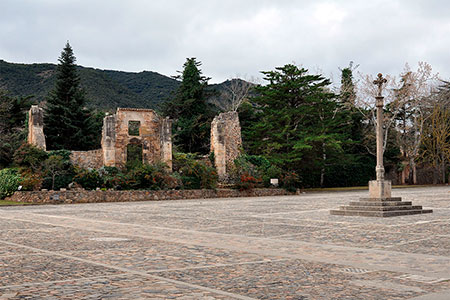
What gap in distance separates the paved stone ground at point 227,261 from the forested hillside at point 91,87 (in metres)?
57.2

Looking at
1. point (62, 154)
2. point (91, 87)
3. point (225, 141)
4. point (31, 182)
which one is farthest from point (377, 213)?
point (91, 87)

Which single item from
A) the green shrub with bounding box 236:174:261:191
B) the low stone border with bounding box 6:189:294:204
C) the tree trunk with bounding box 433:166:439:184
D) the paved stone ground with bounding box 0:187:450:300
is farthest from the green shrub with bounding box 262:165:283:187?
the tree trunk with bounding box 433:166:439:184

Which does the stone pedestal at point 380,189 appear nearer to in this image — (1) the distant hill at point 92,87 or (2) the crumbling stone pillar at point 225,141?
(2) the crumbling stone pillar at point 225,141

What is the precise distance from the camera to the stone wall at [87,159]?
104 feet

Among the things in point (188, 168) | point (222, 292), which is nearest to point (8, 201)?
point (188, 168)

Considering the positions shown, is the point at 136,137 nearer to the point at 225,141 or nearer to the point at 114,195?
the point at 225,141

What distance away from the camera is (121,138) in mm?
33500

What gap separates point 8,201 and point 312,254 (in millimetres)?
21340

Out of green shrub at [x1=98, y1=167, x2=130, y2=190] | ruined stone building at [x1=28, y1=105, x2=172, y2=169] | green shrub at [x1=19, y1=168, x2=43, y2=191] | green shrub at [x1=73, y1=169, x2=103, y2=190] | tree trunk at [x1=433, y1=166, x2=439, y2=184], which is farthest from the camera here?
tree trunk at [x1=433, y1=166, x2=439, y2=184]

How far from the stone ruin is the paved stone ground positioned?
19330mm

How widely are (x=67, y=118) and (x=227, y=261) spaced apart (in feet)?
120

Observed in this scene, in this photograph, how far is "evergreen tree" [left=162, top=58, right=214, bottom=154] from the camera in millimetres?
47594

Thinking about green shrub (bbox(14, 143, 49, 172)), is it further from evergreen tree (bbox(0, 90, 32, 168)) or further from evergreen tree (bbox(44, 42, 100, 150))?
evergreen tree (bbox(44, 42, 100, 150))

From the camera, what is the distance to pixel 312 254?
27.5 ft
